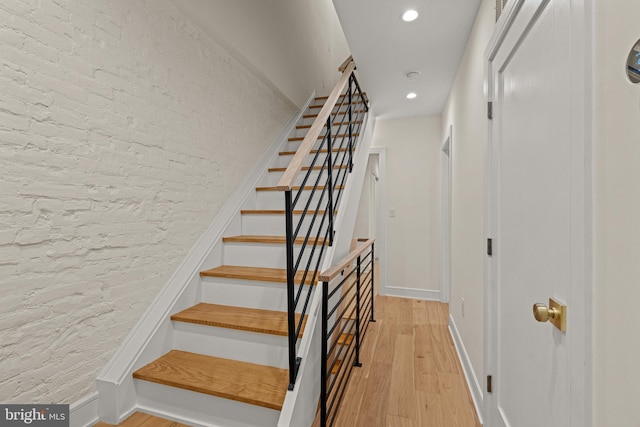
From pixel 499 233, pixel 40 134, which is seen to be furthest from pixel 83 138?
pixel 499 233

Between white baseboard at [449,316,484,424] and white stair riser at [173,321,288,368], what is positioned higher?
white stair riser at [173,321,288,368]

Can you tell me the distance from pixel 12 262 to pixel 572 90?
1943mm

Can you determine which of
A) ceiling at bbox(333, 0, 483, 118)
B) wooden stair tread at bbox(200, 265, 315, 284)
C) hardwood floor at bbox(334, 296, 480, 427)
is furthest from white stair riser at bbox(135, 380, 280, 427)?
ceiling at bbox(333, 0, 483, 118)

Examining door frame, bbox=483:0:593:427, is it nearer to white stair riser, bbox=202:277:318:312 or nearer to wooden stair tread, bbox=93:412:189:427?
white stair riser, bbox=202:277:318:312

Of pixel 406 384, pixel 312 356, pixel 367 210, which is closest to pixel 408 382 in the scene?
pixel 406 384

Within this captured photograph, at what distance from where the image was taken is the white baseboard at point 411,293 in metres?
4.00

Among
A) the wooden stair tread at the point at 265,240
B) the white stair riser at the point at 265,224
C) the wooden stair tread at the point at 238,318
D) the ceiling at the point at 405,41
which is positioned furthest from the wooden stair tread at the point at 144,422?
the ceiling at the point at 405,41

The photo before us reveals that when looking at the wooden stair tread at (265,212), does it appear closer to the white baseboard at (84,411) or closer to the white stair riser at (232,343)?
the white stair riser at (232,343)

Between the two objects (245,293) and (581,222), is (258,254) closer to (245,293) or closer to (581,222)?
(245,293)

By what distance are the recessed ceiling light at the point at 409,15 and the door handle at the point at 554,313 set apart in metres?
1.85

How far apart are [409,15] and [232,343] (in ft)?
7.54

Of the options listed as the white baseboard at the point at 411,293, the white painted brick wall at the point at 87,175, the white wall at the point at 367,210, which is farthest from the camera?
the white wall at the point at 367,210

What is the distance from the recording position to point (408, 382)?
207 cm

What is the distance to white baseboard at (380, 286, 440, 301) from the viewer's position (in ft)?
13.1
